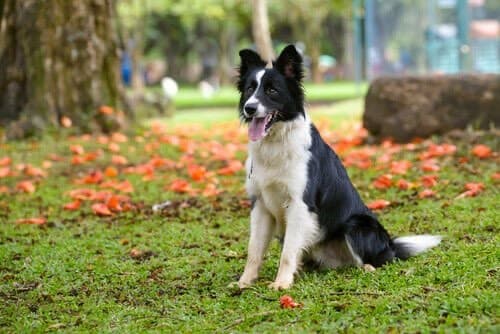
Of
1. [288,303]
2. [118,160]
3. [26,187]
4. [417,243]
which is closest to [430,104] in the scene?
[118,160]

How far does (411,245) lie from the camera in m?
5.67

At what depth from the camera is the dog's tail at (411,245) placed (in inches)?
222

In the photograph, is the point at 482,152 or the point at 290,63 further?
the point at 482,152

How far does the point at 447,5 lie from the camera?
755 inches

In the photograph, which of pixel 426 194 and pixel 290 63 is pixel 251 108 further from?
pixel 426 194

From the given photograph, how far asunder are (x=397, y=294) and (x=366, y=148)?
6782mm

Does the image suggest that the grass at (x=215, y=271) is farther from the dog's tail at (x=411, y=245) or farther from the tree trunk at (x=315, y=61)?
the tree trunk at (x=315, y=61)

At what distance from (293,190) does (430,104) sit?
632 centimetres

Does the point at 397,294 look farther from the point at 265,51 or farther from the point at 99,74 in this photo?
the point at 265,51

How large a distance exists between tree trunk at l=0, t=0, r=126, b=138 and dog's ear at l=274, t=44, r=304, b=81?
25.8 feet

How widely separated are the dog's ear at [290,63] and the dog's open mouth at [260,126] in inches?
12.4

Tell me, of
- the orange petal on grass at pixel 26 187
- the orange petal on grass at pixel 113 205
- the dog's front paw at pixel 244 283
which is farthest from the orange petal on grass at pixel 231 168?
the dog's front paw at pixel 244 283

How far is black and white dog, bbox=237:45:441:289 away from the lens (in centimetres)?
528

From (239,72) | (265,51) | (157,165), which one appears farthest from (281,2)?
(239,72)
